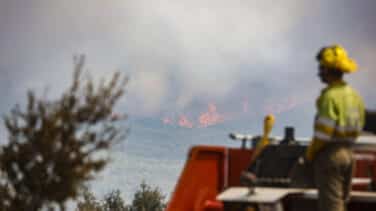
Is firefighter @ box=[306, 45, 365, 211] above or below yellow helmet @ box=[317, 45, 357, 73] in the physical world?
below

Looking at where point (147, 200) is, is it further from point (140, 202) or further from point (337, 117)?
point (337, 117)

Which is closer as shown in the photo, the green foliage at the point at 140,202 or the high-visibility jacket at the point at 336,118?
the high-visibility jacket at the point at 336,118

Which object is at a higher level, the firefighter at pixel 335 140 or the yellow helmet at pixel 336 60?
the yellow helmet at pixel 336 60

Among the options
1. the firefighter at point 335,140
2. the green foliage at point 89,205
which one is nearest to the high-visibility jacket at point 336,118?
the firefighter at point 335,140

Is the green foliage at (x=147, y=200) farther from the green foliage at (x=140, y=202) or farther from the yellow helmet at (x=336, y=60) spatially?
the yellow helmet at (x=336, y=60)

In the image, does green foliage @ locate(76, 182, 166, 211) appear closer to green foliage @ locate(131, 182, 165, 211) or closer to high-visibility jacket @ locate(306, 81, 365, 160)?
green foliage @ locate(131, 182, 165, 211)

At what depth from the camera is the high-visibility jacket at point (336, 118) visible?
6.52 m

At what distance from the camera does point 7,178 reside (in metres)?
11.3

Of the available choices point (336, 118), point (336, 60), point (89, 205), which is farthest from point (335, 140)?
point (89, 205)

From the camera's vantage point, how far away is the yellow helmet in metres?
6.78

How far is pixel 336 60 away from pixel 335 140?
794 mm

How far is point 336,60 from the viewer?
678cm

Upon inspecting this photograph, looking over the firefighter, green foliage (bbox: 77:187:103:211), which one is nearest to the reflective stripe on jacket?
the firefighter

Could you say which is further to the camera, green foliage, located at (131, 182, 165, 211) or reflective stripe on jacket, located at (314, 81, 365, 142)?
green foliage, located at (131, 182, 165, 211)
